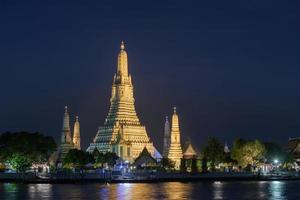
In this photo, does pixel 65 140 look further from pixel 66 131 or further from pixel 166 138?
pixel 166 138

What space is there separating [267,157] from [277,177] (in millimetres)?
11914

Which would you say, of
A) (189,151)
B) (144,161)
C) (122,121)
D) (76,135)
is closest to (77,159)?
(144,161)

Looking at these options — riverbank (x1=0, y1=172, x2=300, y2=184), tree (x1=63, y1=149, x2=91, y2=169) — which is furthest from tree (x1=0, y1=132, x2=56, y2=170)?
tree (x1=63, y1=149, x2=91, y2=169)

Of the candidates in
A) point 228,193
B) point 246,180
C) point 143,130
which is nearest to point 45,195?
point 228,193

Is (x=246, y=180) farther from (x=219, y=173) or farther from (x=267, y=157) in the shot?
(x=267, y=157)

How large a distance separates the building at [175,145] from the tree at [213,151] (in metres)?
24.1

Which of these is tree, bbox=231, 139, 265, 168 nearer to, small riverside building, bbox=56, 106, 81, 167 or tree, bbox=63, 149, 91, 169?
tree, bbox=63, 149, 91, 169

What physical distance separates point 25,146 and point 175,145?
46.5 meters

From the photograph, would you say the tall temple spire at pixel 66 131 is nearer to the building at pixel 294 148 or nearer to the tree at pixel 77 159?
the tree at pixel 77 159

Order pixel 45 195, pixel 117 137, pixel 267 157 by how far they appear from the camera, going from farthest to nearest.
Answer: pixel 117 137 < pixel 267 157 < pixel 45 195

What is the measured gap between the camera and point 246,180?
103m

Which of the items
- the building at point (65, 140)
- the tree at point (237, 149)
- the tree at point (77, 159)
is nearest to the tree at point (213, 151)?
the tree at point (237, 149)

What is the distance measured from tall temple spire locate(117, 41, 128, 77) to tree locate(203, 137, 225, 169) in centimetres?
3274

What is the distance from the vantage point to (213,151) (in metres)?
111
